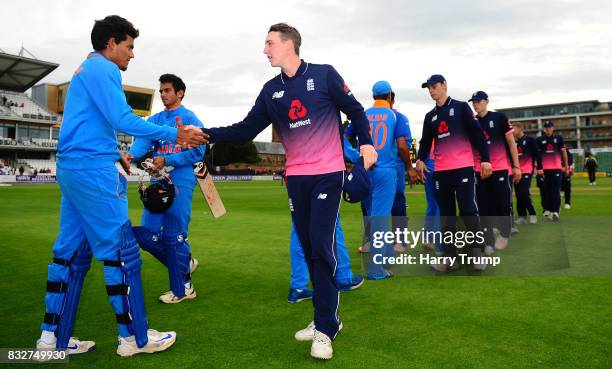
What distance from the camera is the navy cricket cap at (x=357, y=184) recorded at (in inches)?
131

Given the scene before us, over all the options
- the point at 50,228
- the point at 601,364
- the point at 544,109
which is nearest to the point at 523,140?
the point at 601,364

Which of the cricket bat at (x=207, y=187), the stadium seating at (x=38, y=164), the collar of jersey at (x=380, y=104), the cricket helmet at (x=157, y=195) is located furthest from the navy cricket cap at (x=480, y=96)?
the stadium seating at (x=38, y=164)

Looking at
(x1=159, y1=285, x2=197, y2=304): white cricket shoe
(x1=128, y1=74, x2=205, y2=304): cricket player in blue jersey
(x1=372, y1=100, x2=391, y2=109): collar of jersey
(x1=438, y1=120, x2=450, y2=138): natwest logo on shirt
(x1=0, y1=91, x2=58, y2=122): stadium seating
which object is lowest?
(x1=159, y1=285, x2=197, y2=304): white cricket shoe

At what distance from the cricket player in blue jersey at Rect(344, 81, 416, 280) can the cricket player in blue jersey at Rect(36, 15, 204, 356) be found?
2838 mm

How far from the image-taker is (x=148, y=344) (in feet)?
10.7

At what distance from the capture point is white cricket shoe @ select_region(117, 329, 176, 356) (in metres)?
3.20

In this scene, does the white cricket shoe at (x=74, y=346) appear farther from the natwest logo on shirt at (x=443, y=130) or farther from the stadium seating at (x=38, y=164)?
the stadium seating at (x=38, y=164)

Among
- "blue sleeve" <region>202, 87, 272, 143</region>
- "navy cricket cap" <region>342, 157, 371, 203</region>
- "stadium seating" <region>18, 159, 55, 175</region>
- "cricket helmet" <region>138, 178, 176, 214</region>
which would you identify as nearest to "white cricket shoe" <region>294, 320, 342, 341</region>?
"navy cricket cap" <region>342, 157, 371, 203</region>

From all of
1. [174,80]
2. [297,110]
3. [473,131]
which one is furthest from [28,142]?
[297,110]

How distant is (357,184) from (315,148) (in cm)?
40

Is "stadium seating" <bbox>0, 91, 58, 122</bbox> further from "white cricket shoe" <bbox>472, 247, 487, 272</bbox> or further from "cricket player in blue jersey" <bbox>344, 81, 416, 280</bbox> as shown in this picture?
"white cricket shoe" <bbox>472, 247, 487, 272</bbox>

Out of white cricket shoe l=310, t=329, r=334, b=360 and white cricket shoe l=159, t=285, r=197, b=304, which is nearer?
white cricket shoe l=310, t=329, r=334, b=360

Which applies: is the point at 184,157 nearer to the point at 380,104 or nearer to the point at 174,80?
the point at 174,80

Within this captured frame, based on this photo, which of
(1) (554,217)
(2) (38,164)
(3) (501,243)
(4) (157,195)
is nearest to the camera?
(4) (157,195)
